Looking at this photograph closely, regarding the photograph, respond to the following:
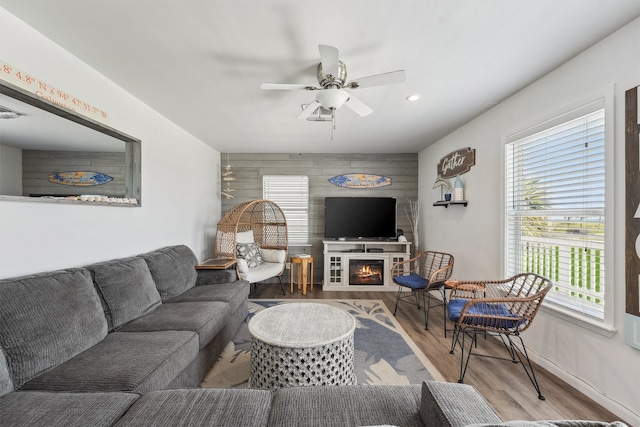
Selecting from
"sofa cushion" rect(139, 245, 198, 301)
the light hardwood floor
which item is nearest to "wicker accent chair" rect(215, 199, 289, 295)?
"sofa cushion" rect(139, 245, 198, 301)

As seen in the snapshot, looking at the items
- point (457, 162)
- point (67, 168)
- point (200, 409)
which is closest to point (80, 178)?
point (67, 168)

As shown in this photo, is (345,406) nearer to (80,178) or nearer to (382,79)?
(382,79)

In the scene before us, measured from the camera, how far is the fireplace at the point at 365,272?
14.8 feet

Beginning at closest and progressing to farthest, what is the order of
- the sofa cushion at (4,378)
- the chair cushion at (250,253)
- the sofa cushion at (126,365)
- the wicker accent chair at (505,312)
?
the sofa cushion at (4,378) < the sofa cushion at (126,365) < the wicker accent chair at (505,312) < the chair cushion at (250,253)

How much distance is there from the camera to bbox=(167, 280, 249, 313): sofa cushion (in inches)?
97.7

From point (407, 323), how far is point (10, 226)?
137 inches

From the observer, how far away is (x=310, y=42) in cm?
176

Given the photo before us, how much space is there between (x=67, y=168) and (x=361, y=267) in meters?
3.86

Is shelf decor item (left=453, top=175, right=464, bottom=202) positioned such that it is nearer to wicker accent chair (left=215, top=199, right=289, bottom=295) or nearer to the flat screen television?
the flat screen television

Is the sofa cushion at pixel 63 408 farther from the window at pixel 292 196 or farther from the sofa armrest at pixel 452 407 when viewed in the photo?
the window at pixel 292 196

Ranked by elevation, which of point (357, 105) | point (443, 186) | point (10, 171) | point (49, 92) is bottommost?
point (10, 171)

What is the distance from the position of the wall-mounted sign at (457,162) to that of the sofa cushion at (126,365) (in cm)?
341

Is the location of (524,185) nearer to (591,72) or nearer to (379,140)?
(591,72)

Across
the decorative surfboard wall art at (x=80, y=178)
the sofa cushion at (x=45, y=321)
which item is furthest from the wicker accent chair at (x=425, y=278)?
the decorative surfboard wall art at (x=80, y=178)
